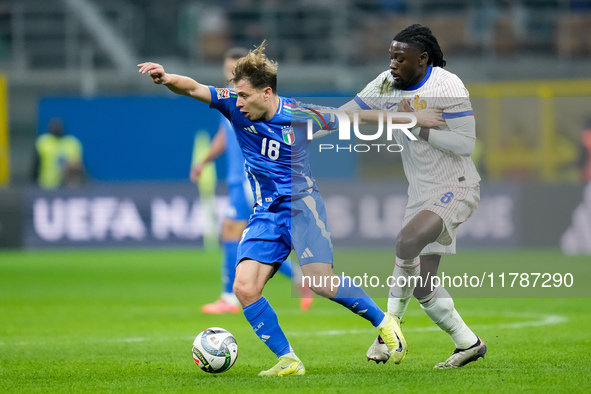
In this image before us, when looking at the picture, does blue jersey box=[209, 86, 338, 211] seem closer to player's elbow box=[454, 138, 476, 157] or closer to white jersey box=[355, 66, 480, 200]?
white jersey box=[355, 66, 480, 200]

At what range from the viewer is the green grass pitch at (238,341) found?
560 centimetres

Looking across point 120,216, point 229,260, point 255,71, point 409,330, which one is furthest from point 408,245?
point 120,216

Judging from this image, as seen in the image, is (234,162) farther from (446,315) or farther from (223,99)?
(446,315)

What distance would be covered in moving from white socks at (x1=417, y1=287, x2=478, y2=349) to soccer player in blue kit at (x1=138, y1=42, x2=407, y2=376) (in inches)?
13.2

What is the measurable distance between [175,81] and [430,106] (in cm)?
162

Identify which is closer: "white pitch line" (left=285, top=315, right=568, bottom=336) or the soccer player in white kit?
the soccer player in white kit

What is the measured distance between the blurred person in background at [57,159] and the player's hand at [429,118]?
1362 cm

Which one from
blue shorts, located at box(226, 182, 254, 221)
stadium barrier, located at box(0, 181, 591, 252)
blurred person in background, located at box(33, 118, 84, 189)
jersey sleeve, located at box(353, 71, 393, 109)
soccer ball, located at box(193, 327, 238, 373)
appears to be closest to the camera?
soccer ball, located at box(193, 327, 238, 373)

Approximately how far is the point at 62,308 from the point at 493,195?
28.7 ft

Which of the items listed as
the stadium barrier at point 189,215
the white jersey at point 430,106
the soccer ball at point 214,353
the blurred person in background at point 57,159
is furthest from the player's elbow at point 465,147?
the blurred person in background at point 57,159

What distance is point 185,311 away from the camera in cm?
987

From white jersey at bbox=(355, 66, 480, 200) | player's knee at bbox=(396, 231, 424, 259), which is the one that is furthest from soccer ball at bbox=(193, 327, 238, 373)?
white jersey at bbox=(355, 66, 480, 200)

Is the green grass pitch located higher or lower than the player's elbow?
lower

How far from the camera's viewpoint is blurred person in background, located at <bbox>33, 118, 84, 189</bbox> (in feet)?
61.8
